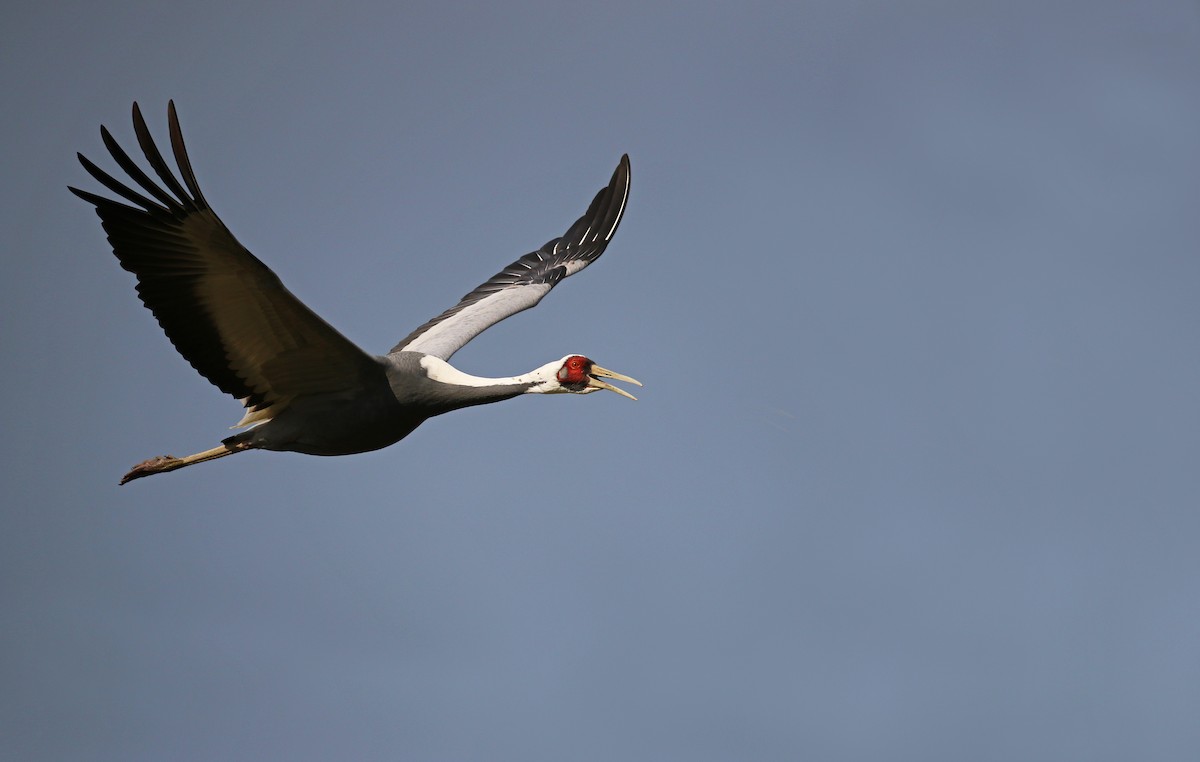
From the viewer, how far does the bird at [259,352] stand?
1316cm

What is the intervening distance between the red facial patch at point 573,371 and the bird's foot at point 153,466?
Answer: 3.92 meters

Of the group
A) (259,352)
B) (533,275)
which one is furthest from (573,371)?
(533,275)

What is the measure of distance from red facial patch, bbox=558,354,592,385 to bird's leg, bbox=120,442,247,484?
3.17 meters

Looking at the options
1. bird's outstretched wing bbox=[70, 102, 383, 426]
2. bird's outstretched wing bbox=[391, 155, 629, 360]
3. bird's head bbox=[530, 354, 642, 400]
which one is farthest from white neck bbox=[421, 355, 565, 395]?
bird's outstretched wing bbox=[391, 155, 629, 360]

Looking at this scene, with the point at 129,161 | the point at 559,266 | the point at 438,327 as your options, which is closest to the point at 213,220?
the point at 129,161

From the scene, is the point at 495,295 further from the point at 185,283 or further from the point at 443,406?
the point at 185,283

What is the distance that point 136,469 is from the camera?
15594 millimetres

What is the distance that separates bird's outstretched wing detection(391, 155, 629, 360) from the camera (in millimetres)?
17822

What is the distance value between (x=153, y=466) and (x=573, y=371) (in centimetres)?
434

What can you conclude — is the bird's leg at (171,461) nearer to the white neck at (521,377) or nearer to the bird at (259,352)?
the bird at (259,352)

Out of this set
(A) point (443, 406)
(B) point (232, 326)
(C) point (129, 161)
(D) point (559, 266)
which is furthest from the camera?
(D) point (559, 266)

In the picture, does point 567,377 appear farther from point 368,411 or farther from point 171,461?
point 171,461

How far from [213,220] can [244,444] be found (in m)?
2.86

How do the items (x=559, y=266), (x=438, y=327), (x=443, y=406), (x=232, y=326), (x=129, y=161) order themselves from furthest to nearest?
(x=559, y=266) < (x=438, y=327) < (x=443, y=406) < (x=232, y=326) < (x=129, y=161)
